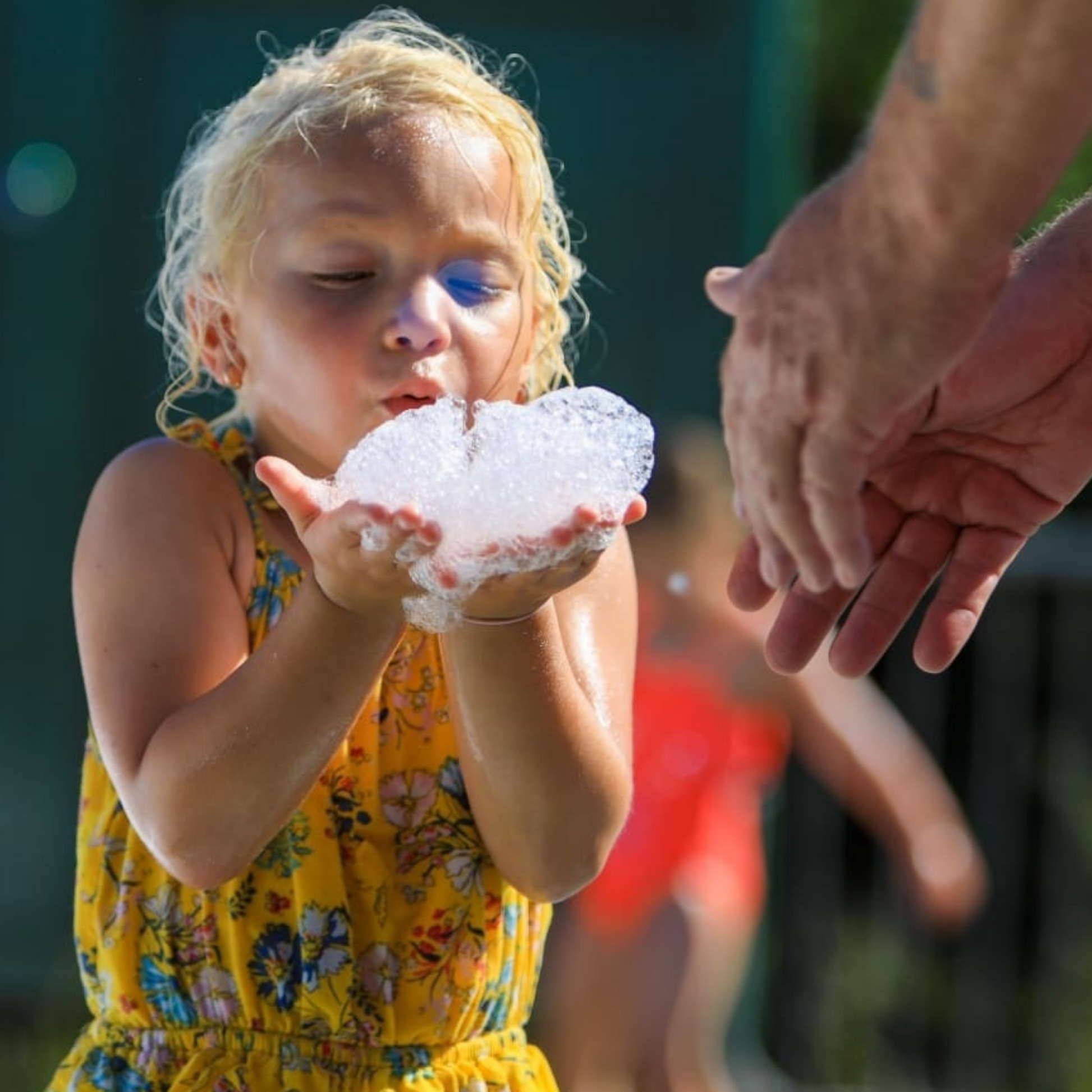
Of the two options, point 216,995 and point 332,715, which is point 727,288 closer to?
point 332,715

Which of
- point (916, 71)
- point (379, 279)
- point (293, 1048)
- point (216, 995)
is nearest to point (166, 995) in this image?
point (216, 995)

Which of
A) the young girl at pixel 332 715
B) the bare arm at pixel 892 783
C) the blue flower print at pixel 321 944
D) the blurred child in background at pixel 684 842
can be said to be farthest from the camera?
the bare arm at pixel 892 783

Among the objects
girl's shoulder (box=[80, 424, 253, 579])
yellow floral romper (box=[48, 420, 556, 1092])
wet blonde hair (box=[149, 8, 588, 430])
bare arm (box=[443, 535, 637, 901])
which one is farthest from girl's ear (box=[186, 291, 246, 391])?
bare arm (box=[443, 535, 637, 901])

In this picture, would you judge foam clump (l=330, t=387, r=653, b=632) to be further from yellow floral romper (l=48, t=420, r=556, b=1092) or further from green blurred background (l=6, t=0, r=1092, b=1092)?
green blurred background (l=6, t=0, r=1092, b=1092)

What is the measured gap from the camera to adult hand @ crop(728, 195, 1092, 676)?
2.50m

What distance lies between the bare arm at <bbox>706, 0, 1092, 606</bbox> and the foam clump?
0.15 metres

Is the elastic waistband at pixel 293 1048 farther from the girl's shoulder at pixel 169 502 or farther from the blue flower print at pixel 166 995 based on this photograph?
the girl's shoulder at pixel 169 502

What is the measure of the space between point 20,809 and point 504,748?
12.4 ft

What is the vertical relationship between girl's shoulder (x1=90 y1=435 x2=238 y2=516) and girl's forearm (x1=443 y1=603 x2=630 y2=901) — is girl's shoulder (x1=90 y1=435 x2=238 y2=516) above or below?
above

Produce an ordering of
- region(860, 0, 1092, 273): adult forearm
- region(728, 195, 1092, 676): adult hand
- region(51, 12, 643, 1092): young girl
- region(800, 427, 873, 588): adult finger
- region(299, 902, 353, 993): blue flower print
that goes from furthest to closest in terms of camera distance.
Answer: region(728, 195, 1092, 676): adult hand, region(299, 902, 353, 993): blue flower print, region(51, 12, 643, 1092): young girl, region(800, 427, 873, 588): adult finger, region(860, 0, 1092, 273): adult forearm

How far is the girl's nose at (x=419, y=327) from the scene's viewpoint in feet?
7.61

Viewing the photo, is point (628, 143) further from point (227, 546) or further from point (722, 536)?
point (227, 546)

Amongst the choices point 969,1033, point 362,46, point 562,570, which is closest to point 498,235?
point 362,46

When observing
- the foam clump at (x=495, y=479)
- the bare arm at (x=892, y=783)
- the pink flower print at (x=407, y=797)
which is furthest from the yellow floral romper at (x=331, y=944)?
the bare arm at (x=892, y=783)
